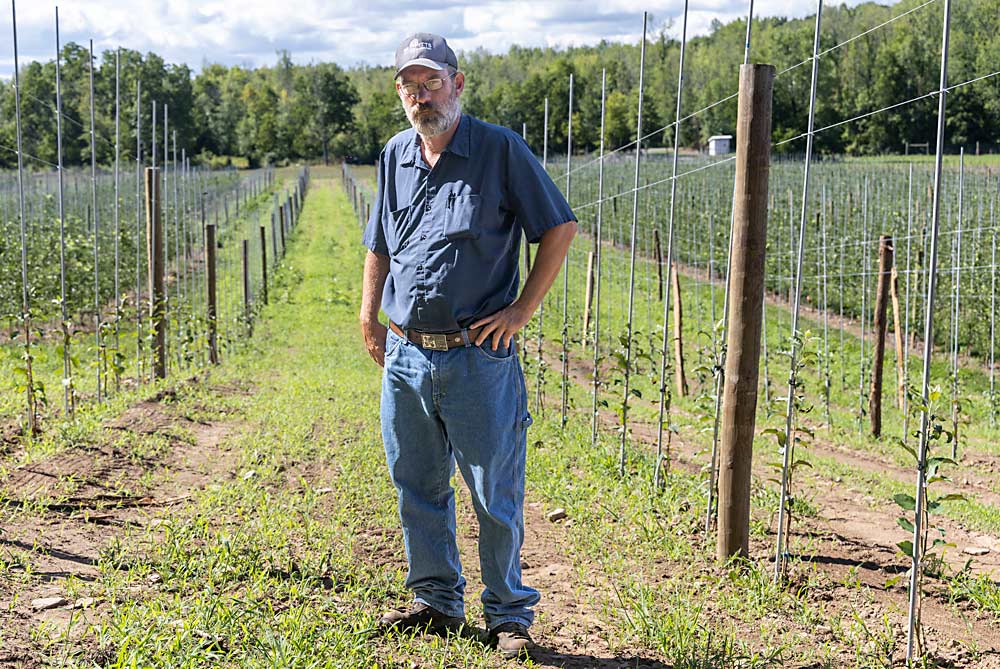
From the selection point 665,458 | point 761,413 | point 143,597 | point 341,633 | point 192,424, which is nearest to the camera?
point 341,633

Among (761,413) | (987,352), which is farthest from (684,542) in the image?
(987,352)

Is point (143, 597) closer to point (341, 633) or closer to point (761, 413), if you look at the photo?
point (341, 633)

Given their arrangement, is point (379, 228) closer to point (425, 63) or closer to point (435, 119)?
point (435, 119)

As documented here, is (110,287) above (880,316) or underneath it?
underneath

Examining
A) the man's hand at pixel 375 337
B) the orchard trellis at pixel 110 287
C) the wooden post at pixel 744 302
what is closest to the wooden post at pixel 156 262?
the orchard trellis at pixel 110 287

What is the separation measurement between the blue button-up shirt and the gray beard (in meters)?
0.08

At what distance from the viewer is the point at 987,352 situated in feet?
42.9

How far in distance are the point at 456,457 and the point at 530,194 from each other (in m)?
0.94

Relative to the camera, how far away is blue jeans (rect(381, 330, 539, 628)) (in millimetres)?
3260

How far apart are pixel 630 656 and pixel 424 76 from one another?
2.11 metres

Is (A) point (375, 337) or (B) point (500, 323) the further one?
(A) point (375, 337)

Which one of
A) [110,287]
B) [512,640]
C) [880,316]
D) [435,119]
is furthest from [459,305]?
[110,287]

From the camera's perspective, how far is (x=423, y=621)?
Answer: 11.6 ft

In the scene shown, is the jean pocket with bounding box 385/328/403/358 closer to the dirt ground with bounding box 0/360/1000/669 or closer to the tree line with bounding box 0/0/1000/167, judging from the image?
the dirt ground with bounding box 0/360/1000/669
